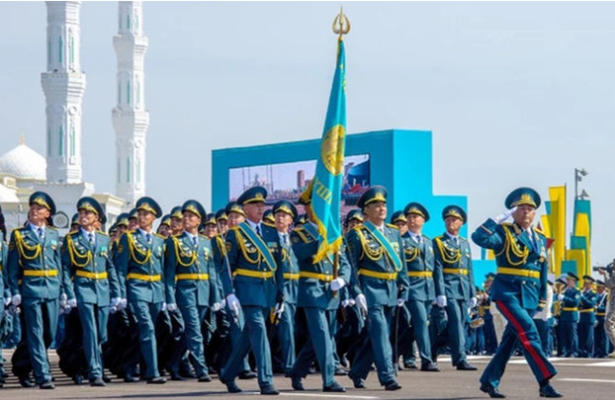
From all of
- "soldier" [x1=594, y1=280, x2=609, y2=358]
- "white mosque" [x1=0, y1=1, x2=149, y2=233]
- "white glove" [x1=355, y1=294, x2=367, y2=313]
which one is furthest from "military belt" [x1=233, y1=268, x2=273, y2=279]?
"white mosque" [x1=0, y1=1, x2=149, y2=233]

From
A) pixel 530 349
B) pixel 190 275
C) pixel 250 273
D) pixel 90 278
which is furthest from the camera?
pixel 190 275

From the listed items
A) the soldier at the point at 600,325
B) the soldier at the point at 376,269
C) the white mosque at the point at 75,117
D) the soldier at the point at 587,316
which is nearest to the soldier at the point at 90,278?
the soldier at the point at 376,269

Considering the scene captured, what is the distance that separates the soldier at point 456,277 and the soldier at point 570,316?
11.7m

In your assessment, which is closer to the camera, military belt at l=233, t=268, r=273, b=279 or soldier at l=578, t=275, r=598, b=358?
military belt at l=233, t=268, r=273, b=279

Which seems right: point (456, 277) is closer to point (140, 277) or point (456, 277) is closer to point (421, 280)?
point (421, 280)

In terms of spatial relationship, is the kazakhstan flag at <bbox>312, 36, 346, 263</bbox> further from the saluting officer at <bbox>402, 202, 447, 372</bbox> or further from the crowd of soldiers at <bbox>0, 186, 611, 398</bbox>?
the saluting officer at <bbox>402, 202, 447, 372</bbox>

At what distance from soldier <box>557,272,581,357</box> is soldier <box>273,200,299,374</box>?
48.2 ft

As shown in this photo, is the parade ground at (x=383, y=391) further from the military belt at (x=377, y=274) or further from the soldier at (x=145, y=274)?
the military belt at (x=377, y=274)

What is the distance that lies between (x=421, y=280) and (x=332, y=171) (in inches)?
136

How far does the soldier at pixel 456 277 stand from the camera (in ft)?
62.4

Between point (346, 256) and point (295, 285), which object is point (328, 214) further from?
point (295, 285)

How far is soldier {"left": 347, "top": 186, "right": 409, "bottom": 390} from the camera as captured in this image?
48.0ft

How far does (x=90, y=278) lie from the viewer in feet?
53.6

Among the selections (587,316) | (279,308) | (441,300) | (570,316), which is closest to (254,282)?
(279,308)
